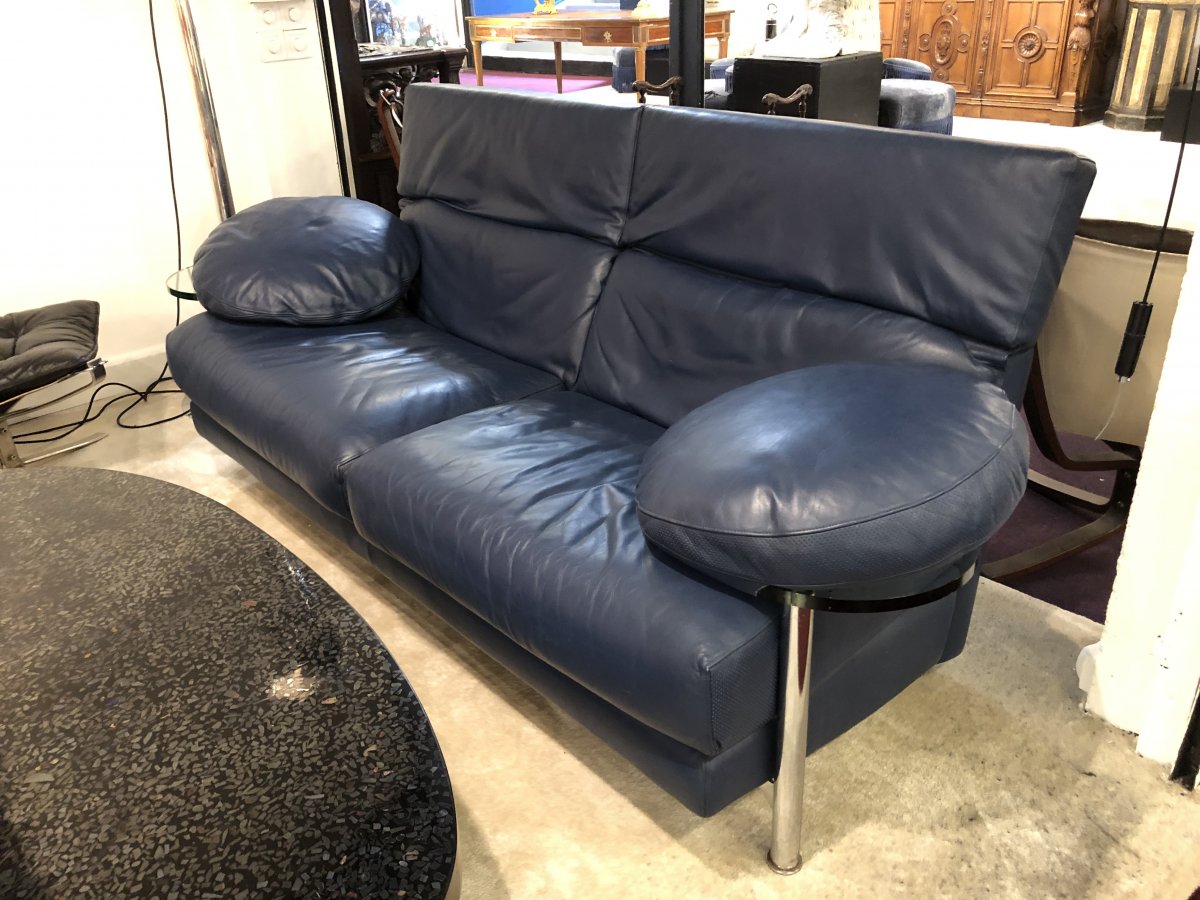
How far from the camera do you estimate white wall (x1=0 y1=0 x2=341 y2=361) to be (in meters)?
2.72

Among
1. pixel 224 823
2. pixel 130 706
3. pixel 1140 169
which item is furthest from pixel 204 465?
pixel 1140 169

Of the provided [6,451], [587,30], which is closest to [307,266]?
[6,451]

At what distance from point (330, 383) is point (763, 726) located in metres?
1.11

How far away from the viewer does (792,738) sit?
4.16ft

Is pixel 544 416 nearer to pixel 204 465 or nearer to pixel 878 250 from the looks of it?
pixel 878 250

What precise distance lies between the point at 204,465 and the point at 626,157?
1431 millimetres

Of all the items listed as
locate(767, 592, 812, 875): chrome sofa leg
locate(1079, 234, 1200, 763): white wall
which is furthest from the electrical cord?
locate(1079, 234, 1200, 763): white wall

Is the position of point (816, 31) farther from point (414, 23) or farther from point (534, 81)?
point (414, 23)

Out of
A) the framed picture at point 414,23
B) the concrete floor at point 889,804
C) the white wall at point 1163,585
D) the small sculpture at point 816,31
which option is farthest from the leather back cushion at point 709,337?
the framed picture at point 414,23

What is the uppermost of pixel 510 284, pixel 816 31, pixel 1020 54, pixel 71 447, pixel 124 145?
pixel 816 31

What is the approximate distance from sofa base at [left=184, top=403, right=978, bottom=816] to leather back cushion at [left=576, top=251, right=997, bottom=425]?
0.41 m

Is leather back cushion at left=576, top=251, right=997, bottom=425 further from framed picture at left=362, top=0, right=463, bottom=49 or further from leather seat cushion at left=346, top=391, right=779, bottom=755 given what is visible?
framed picture at left=362, top=0, right=463, bottom=49

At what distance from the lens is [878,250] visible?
1537 millimetres

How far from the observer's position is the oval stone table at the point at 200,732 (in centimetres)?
89
